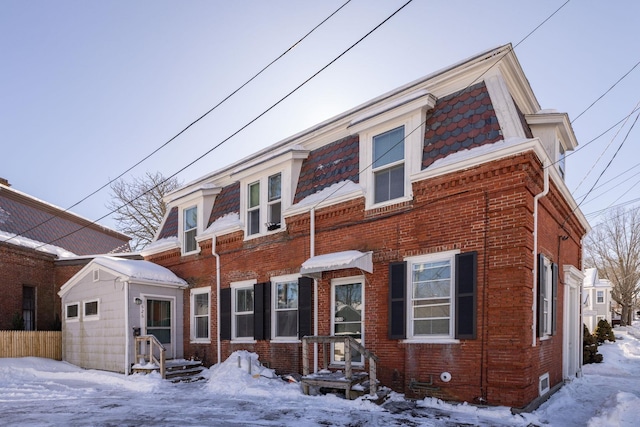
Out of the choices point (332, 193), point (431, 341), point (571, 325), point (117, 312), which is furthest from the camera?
point (117, 312)

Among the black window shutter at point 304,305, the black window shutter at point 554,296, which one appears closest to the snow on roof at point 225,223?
the black window shutter at point 304,305

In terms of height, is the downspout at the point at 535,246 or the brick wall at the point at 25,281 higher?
the downspout at the point at 535,246

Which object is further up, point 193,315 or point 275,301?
point 275,301

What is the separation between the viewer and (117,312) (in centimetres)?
1372

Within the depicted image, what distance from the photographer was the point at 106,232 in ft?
90.7

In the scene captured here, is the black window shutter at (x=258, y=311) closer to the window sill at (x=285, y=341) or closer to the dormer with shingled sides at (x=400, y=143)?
the window sill at (x=285, y=341)

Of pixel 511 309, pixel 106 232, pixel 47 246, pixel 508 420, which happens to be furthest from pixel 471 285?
pixel 106 232

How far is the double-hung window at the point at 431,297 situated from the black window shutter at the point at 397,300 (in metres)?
0.19

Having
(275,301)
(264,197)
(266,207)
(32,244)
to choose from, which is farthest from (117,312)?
(32,244)

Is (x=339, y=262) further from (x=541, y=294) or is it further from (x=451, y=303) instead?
(x=541, y=294)

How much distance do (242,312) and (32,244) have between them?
13213mm

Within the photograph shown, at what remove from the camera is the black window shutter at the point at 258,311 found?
12.3 metres

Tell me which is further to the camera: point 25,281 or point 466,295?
point 25,281

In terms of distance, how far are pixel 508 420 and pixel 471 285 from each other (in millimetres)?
2356
